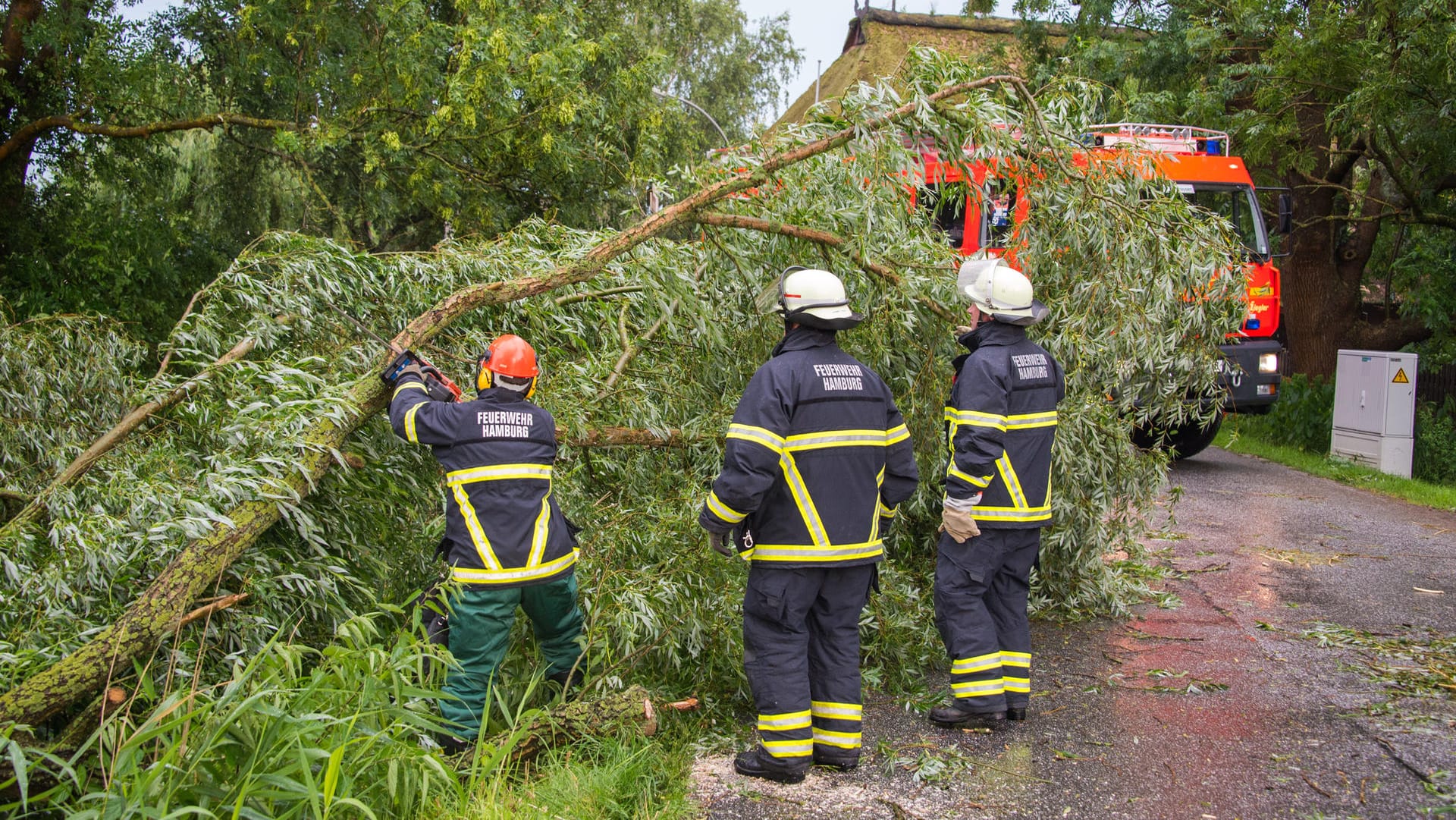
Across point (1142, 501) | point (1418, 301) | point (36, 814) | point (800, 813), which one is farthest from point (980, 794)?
point (1418, 301)

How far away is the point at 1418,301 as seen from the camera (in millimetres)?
12891

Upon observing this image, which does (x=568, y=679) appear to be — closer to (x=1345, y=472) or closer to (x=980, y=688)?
(x=980, y=688)

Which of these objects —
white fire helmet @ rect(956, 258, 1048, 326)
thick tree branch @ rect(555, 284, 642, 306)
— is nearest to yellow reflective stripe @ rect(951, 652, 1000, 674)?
white fire helmet @ rect(956, 258, 1048, 326)

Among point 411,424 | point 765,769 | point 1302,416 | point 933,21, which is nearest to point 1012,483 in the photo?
point 765,769

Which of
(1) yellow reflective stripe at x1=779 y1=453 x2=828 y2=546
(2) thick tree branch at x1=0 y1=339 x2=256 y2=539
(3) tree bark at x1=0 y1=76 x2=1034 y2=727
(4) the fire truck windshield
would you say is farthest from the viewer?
(4) the fire truck windshield

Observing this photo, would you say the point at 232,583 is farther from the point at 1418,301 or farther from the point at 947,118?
the point at 1418,301

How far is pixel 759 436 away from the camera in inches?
142

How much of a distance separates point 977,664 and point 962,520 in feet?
1.94

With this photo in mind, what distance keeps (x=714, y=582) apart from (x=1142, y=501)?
8.94 feet

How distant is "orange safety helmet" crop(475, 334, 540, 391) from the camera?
12.2 feet

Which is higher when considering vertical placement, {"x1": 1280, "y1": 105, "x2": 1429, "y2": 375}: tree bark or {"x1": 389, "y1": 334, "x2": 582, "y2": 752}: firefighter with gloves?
{"x1": 1280, "y1": 105, "x2": 1429, "y2": 375}: tree bark

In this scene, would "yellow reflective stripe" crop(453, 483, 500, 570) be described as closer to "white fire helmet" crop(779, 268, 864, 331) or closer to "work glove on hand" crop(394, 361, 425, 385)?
"work glove on hand" crop(394, 361, 425, 385)

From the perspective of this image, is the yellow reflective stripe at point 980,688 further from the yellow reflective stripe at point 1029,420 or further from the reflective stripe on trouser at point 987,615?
the yellow reflective stripe at point 1029,420

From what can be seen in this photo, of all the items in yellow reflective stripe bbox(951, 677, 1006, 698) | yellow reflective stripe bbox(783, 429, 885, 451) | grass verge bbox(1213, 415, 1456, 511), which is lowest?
grass verge bbox(1213, 415, 1456, 511)
